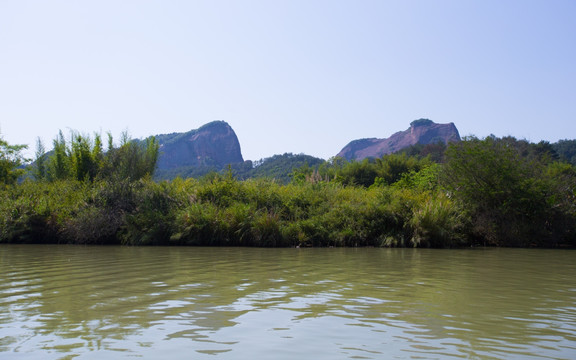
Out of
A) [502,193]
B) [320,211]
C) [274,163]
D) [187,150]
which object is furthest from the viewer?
[187,150]

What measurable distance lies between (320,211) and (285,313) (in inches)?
541

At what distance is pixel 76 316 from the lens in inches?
205

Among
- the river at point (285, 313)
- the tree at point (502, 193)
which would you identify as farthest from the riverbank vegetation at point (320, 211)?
the river at point (285, 313)

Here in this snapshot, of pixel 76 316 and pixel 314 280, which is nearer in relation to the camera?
pixel 76 316

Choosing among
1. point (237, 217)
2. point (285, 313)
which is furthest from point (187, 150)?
point (285, 313)

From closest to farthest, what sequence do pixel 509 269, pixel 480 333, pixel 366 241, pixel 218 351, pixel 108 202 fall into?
pixel 218 351 < pixel 480 333 < pixel 509 269 < pixel 366 241 < pixel 108 202

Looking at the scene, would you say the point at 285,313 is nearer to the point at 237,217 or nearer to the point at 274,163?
the point at 237,217

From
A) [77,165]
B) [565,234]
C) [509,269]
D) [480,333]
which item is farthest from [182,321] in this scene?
[77,165]

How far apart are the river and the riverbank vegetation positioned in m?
8.06

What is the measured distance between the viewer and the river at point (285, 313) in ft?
13.2

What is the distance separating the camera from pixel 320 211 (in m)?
19.1

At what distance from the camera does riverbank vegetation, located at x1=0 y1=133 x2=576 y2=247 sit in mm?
17922

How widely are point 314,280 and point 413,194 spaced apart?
504 inches

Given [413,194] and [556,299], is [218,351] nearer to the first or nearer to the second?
[556,299]
